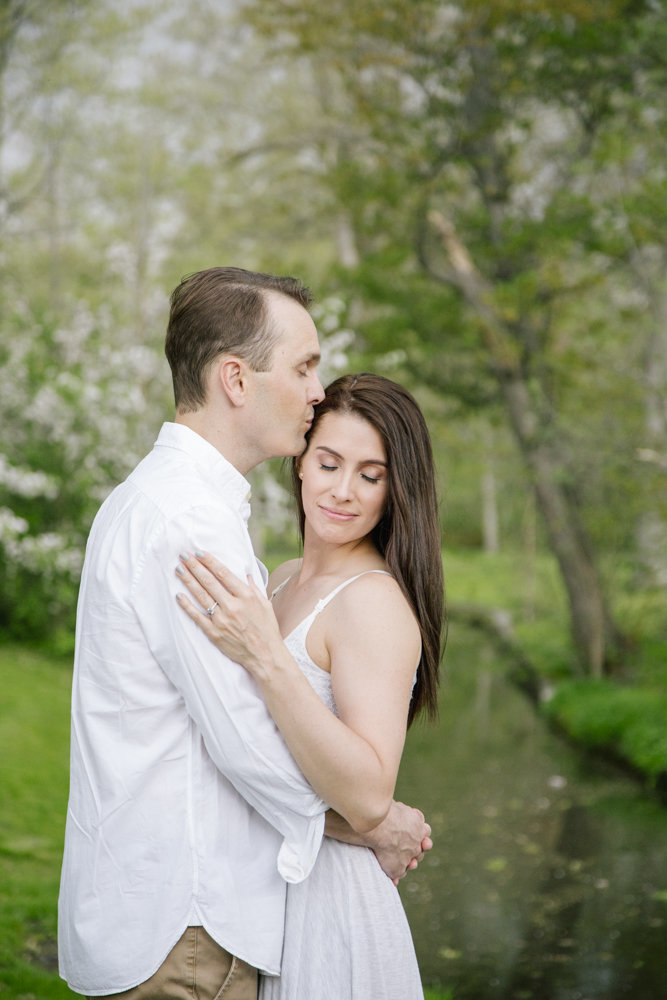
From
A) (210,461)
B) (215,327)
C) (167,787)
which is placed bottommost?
(167,787)

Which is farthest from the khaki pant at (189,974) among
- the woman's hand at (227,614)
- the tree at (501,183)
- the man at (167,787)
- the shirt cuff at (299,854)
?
the tree at (501,183)

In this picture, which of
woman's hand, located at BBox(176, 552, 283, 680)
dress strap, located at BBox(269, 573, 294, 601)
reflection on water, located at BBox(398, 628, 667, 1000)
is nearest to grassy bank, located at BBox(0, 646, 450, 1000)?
reflection on water, located at BBox(398, 628, 667, 1000)

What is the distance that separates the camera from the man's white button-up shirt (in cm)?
199

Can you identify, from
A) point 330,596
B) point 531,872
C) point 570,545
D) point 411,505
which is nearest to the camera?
point 330,596

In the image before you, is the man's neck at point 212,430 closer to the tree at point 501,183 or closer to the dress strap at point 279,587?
the dress strap at point 279,587

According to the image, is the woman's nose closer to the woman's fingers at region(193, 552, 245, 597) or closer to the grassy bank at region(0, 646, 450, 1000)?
the woman's fingers at region(193, 552, 245, 597)

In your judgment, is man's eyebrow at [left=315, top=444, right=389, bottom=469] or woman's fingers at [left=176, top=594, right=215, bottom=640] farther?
man's eyebrow at [left=315, top=444, right=389, bottom=469]

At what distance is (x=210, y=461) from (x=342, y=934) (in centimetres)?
113

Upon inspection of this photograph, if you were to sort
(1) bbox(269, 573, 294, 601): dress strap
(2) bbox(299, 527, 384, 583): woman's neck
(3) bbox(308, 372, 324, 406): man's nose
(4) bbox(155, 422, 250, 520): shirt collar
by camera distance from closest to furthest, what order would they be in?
1. (4) bbox(155, 422, 250, 520): shirt collar
2. (3) bbox(308, 372, 324, 406): man's nose
3. (2) bbox(299, 527, 384, 583): woman's neck
4. (1) bbox(269, 573, 294, 601): dress strap

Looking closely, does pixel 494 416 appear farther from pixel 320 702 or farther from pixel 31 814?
pixel 320 702

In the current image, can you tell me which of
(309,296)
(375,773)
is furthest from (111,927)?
(309,296)

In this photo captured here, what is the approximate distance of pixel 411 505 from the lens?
256 centimetres

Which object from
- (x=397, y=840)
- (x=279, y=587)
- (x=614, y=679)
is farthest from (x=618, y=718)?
(x=397, y=840)

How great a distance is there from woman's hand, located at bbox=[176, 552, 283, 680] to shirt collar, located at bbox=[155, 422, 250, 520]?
254 mm
